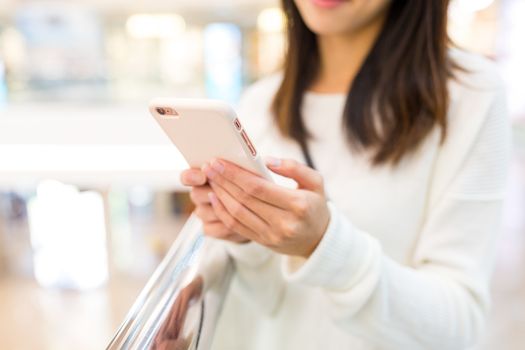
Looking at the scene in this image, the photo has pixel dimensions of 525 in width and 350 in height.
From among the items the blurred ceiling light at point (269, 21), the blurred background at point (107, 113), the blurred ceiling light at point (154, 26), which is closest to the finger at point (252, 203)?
the blurred background at point (107, 113)

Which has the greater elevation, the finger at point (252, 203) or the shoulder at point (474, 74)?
the shoulder at point (474, 74)

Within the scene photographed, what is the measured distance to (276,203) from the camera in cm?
37

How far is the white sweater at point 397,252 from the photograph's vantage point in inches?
17.7

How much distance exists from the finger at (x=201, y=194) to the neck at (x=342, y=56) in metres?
0.29

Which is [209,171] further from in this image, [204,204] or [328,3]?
[328,3]

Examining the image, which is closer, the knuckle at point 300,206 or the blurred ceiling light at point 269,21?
the knuckle at point 300,206

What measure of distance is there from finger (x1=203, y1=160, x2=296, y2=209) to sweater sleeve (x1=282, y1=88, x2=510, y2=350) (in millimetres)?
101

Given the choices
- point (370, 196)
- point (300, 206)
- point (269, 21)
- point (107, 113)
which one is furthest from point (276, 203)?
point (269, 21)

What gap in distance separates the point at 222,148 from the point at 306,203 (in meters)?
0.08

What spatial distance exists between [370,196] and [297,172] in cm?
21

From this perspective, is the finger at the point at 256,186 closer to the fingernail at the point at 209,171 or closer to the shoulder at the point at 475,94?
the fingernail at the point at 209,171

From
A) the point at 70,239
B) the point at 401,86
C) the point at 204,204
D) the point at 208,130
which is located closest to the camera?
the point at 208,130

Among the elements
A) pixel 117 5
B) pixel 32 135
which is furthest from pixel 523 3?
pixel 32 135

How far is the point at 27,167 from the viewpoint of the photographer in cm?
204
